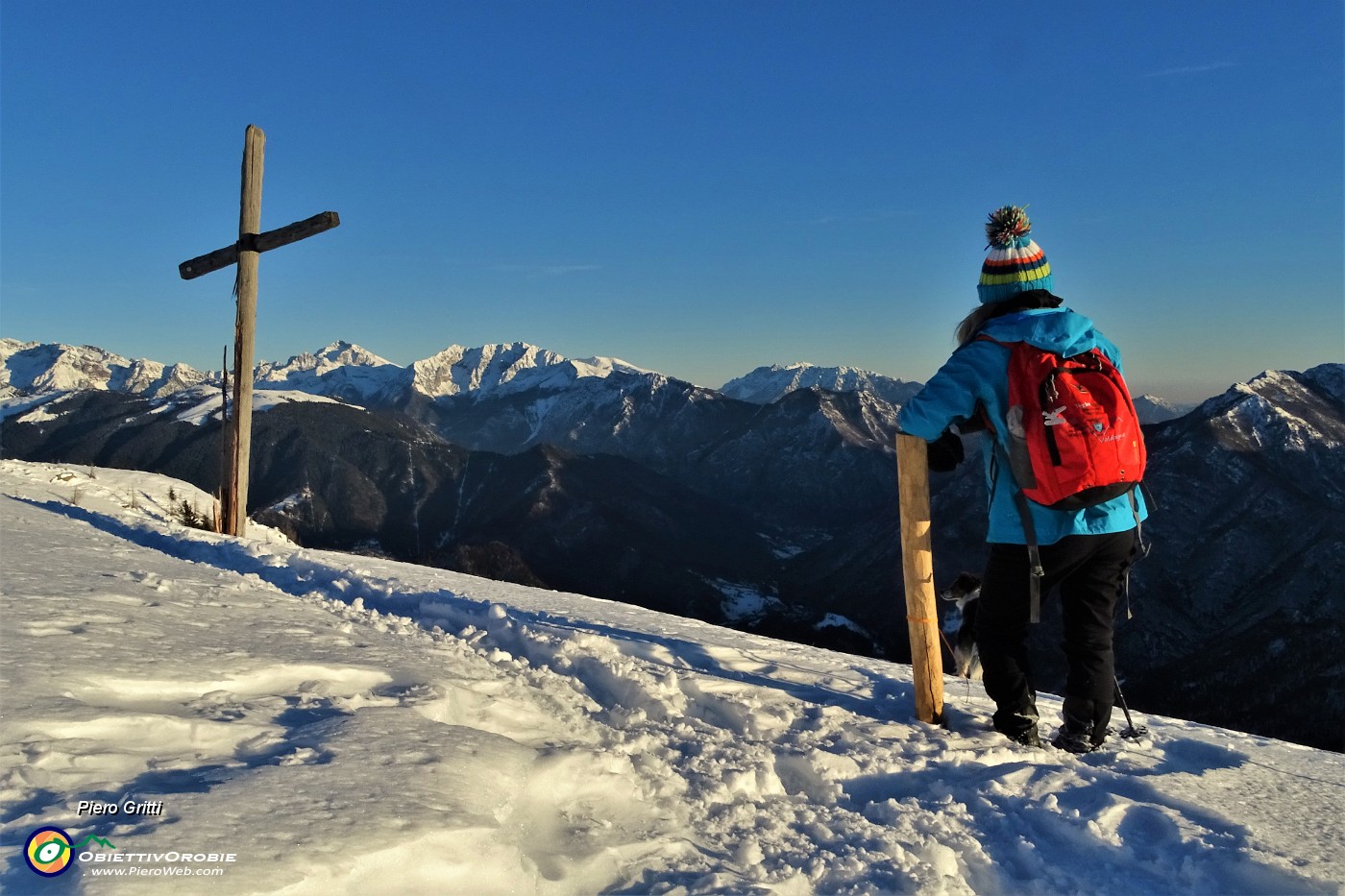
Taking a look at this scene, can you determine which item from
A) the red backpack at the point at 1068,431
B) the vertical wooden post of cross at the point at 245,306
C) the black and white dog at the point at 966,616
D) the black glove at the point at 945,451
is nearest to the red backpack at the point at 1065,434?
the red backpack at the point at 1068,431

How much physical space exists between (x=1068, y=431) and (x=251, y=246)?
11791 millimetres

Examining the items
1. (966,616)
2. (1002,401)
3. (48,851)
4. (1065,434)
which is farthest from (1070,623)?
(48,851)

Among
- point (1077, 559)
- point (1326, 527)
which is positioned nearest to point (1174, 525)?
point (1326, 527)

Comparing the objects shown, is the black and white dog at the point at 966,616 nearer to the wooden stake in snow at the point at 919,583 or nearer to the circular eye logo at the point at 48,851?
the wooden stake in snow at the point at 919,583

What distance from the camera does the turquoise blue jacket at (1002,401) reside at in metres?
4.26

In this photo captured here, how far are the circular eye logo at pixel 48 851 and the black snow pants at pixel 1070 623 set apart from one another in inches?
171

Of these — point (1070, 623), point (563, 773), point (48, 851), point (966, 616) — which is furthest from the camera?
point (966, 616)

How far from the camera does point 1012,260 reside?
469 centimetres

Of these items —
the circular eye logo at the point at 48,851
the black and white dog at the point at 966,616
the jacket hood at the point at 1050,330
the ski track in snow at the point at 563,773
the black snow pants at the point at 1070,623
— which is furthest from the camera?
the black and white dog at the point at 966,616

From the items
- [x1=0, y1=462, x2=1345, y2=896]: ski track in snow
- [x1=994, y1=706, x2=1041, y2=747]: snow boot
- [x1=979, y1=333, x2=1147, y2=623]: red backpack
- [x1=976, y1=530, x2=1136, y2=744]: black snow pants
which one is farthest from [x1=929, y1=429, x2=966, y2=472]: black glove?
[x1=0, y1=462, x2=1345, y2=896]: ski track in snow

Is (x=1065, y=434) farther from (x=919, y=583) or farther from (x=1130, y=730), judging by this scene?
(x=1130, y=730)

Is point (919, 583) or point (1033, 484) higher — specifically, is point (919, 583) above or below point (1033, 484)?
below

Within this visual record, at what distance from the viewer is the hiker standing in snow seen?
13.7 feet

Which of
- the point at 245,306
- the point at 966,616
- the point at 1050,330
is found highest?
the point at 245,306
